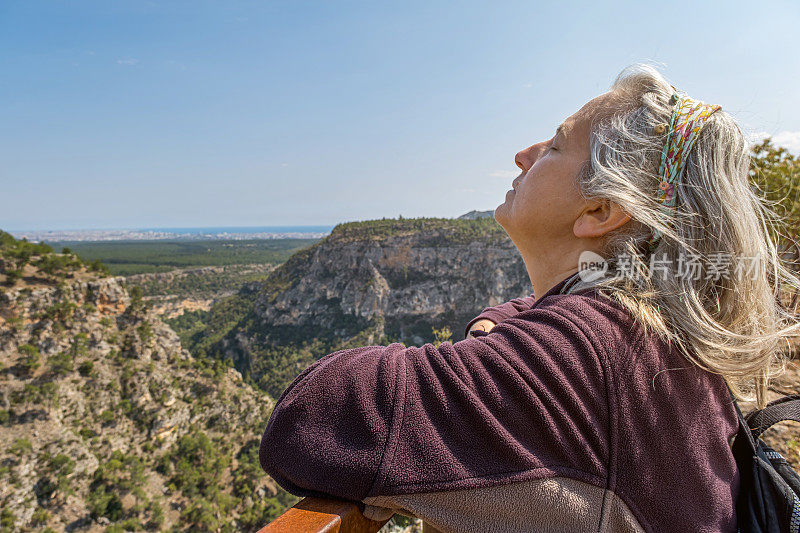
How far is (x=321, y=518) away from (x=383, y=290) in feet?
153

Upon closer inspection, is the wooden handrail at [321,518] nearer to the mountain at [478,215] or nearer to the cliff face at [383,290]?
the cliff face at [383,290]

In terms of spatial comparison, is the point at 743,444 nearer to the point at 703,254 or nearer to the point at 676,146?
the point at 703,254

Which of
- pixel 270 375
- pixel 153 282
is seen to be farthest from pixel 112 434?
pixel 153 282

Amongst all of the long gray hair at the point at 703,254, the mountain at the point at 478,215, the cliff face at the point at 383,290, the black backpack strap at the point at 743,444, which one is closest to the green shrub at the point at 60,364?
the cliff face at the point at 383,290

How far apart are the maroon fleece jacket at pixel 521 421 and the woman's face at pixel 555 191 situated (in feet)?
1.40

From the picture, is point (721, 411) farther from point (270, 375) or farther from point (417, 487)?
point (270, 375)

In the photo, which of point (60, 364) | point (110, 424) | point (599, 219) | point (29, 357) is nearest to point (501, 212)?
point (599, 219)

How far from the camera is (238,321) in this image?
53156 millimetres

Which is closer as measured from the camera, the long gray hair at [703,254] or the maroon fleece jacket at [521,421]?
the maroon fleece jacket at [521,421]

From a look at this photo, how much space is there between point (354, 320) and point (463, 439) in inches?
1802

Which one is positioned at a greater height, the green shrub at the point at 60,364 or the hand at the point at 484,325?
the hand at the point at 484,325

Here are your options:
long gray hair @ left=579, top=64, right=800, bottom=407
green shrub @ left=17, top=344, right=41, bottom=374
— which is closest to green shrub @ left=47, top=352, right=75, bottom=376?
green shrub @ left=17, top=344, right=41, bottom=374

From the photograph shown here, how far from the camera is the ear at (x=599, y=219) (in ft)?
3.47

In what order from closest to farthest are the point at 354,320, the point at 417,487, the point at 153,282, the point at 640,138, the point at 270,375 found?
the point at 417,487 → the point at 640,138 → the point at 270,375 → the point at 354,320 → the point at 153,282
